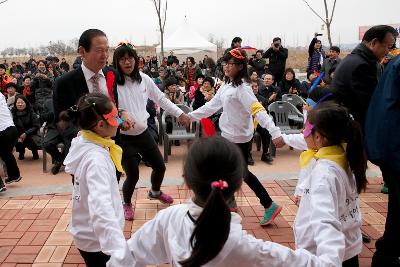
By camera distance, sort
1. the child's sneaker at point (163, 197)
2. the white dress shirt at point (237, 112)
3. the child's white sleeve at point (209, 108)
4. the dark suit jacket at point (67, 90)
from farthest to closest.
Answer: the child's sneaker at point (163, 197) < the child's white sleeve at point (209, 108) < the white dress shirt at point (237, 112) < the dark suit jacket at point (67, 90)

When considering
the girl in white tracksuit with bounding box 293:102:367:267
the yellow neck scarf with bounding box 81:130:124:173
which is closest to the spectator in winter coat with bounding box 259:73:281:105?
the girl in white tracksuit with bounding box 293:102:367:267

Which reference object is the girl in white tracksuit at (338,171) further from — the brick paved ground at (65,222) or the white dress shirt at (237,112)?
the white dress shirt at (237,112)

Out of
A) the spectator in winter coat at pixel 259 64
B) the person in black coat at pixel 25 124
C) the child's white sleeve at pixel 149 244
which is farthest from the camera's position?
the spectator in winter coat at pixel 259 64

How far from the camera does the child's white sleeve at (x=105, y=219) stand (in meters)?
1.71

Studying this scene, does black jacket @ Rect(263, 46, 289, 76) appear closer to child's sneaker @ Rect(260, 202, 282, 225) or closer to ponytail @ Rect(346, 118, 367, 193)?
child's sneaker @ Rect(260, 202, 282, 225)

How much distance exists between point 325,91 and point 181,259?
2154 mm

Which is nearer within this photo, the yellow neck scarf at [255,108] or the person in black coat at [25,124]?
the yellow neck scarf at [255,108]

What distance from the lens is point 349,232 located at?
2352mm

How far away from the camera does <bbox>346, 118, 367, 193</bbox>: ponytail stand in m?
2.32

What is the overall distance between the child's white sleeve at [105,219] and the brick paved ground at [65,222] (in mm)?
1579

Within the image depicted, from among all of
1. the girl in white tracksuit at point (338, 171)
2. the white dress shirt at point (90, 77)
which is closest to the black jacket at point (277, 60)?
the white dress shirt at point (90, 77)

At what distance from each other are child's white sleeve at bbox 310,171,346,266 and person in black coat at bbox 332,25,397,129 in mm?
1292

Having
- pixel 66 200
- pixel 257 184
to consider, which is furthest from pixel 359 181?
pixel 66 200

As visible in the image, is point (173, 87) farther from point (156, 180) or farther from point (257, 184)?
point (257, 184)
